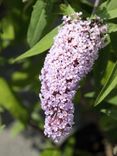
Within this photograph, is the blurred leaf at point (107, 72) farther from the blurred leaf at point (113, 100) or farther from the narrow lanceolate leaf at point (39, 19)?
the narrow lanceolate leaf at point (39, 19)

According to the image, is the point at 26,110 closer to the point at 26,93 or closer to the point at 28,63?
the point at 28,63

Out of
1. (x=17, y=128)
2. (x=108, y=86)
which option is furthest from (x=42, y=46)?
(x=17, y=128)

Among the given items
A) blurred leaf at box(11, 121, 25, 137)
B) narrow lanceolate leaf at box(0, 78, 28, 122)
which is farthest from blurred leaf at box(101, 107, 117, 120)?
blurred leaf at box(11, 121, 25, 137)

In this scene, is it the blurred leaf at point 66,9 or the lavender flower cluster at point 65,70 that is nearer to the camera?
the lavender flower cluster at point 65,70

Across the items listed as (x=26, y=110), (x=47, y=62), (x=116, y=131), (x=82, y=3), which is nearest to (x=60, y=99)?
(x=47, y=62)

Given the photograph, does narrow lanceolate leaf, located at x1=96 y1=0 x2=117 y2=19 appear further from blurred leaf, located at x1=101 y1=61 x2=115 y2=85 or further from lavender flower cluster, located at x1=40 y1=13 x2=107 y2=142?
blurred leaf, located at x1=101 y1=61 x2=115 y2=85

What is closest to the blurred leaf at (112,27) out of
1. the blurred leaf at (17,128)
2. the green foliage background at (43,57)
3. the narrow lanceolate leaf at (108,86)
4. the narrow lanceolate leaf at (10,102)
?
the green foliage background at (43,57)

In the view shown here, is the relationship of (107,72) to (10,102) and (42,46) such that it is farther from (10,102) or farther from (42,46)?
(10,102)
